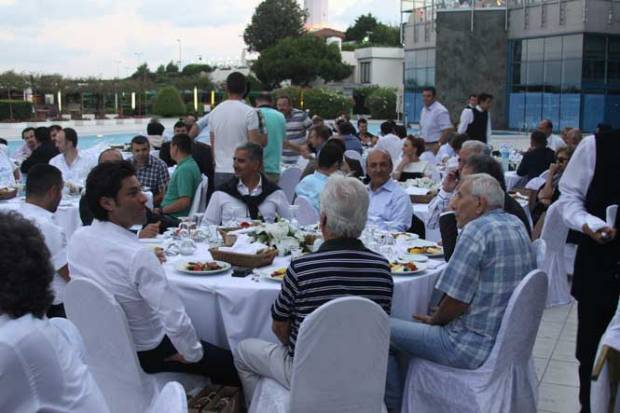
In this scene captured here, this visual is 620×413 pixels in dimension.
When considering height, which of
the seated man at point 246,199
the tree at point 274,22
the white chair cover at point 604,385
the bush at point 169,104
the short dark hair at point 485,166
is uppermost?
the tree at point 274,22

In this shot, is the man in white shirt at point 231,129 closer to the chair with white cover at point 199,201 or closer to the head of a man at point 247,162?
the chair with white cover at point 199,201

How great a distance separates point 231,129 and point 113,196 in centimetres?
380

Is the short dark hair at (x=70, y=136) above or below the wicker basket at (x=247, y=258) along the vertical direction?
above

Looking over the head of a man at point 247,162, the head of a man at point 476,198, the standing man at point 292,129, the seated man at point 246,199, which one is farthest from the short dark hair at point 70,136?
the head of a man at point 476,198

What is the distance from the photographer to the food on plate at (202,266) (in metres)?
3.69

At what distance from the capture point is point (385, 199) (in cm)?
534

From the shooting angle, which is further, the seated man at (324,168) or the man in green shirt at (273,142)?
the man in green shirt at (273,142)

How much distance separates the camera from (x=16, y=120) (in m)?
31.8

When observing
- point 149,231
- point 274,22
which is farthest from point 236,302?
point 274,22

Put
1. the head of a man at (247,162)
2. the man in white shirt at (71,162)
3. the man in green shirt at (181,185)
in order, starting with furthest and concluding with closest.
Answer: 1. the man in white shirt at (71,162)
2. the man in green shirt at (181,185)
3. the head of a man at (247,162)

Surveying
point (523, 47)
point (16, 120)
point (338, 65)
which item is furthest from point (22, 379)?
point (338, 65)

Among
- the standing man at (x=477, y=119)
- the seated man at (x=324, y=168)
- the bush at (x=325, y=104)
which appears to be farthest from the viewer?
the bush at (x=325, y=104)

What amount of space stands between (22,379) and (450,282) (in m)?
2.01

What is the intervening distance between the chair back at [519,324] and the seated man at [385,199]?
214 cm
